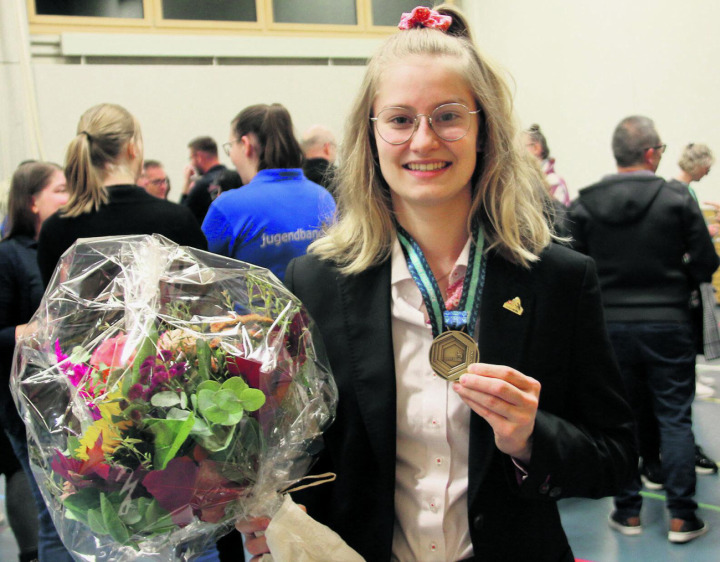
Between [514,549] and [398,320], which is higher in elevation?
[398,320]

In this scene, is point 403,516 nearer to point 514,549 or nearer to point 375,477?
point 375,477

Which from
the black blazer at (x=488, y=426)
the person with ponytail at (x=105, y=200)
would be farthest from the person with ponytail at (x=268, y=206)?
the black blazer at (x=488, y=426)

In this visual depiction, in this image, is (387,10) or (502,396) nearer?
(502,396)

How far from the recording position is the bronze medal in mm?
1214

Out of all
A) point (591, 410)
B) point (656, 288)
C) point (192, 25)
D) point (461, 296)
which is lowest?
point (656, 288)

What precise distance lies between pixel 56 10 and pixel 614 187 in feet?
27.4

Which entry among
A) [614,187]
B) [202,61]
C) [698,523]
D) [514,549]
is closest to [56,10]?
[202,61]

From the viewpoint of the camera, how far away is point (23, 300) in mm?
3066

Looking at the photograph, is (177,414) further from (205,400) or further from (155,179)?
(155,179)

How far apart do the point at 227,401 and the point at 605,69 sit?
924 cm

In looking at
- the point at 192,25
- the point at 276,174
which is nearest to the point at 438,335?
the point at 276,174

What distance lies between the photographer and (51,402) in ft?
3.80

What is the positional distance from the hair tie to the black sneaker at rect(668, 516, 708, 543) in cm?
323

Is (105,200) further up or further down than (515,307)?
further up
